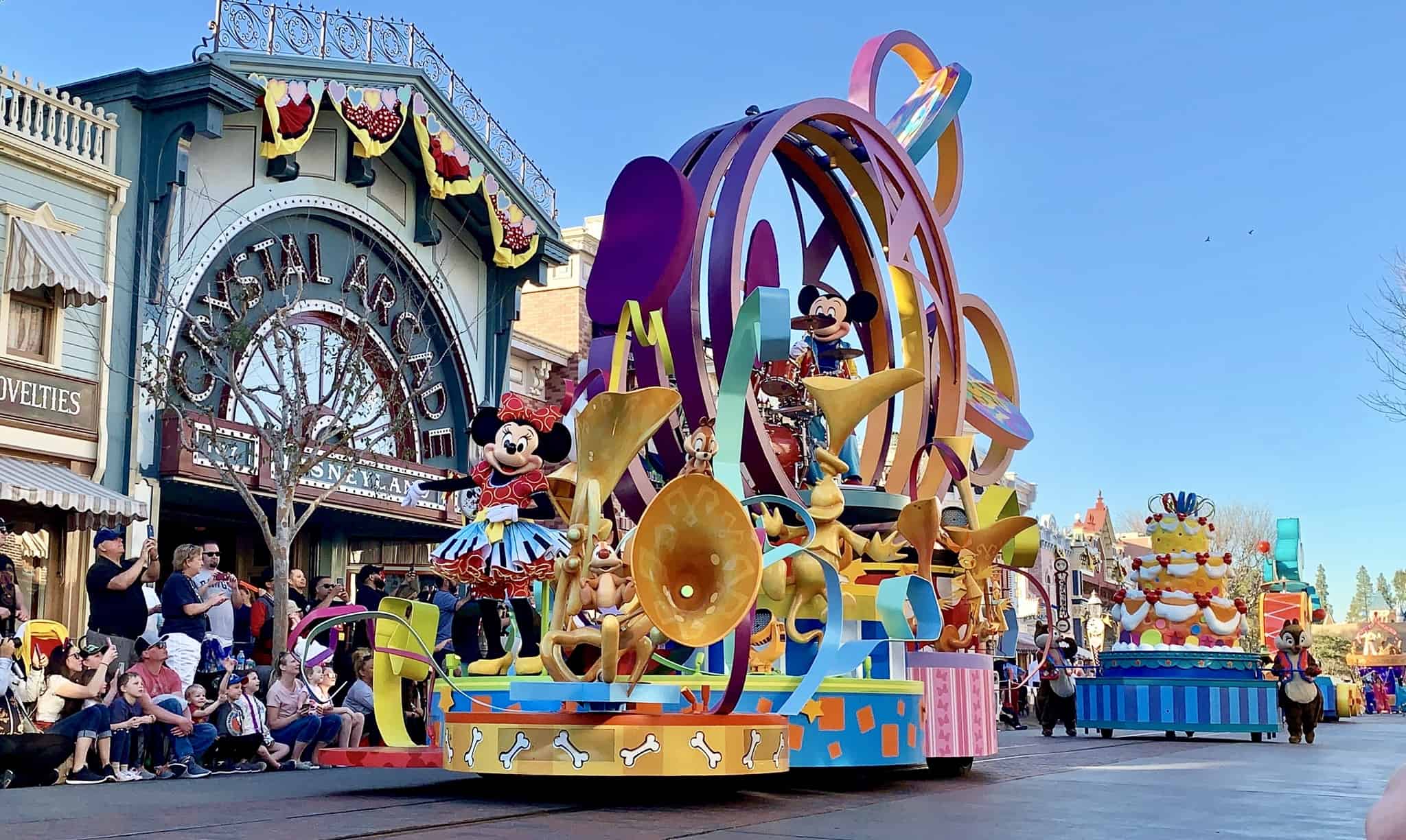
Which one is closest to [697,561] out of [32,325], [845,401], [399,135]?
[845,401]

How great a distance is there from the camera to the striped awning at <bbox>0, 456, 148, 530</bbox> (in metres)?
16.6

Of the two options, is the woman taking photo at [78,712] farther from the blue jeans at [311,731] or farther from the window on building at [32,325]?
the window on building at [32,325]

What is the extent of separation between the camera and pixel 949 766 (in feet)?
39.1

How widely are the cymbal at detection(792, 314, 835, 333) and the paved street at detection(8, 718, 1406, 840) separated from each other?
3.95 meters

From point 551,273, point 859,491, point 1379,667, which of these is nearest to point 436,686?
point 859,491

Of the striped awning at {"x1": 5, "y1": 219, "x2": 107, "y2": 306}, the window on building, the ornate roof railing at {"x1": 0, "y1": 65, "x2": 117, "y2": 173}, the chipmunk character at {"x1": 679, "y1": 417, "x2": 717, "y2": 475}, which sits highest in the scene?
the ornate roof railing at {"x1": 0, "y1": 65, "x2": 117, "y2": 173}

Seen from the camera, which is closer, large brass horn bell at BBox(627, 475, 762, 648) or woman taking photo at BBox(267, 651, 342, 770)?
large brass horn bell at BBox(627, 475, 762, 648)

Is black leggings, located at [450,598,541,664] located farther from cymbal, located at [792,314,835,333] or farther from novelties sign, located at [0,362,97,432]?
novelties sign, located at [0,362,97,432]

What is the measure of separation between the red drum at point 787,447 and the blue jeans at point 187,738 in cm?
524

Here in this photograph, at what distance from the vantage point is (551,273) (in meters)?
33.1

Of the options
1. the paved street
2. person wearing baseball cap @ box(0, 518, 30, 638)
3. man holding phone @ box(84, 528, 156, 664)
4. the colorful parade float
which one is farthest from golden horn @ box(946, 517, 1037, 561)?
person wearing baseball cap @ box(0, 518, 30, 638)

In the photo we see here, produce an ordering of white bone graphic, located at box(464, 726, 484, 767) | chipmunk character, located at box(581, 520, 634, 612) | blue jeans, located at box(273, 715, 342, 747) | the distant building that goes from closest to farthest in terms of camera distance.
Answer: white bone graphic, located at box(464, 726, 484, 767) < chipmunk character, located at box(581, 520, 634, 612) < blue jeans, located at box(273, 715, 342, 747) < the distant building

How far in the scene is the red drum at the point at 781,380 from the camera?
13250 mm

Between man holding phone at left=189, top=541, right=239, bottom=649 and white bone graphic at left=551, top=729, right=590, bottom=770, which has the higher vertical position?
man holding phone at left=189, top=541, right=239, bottom=649
